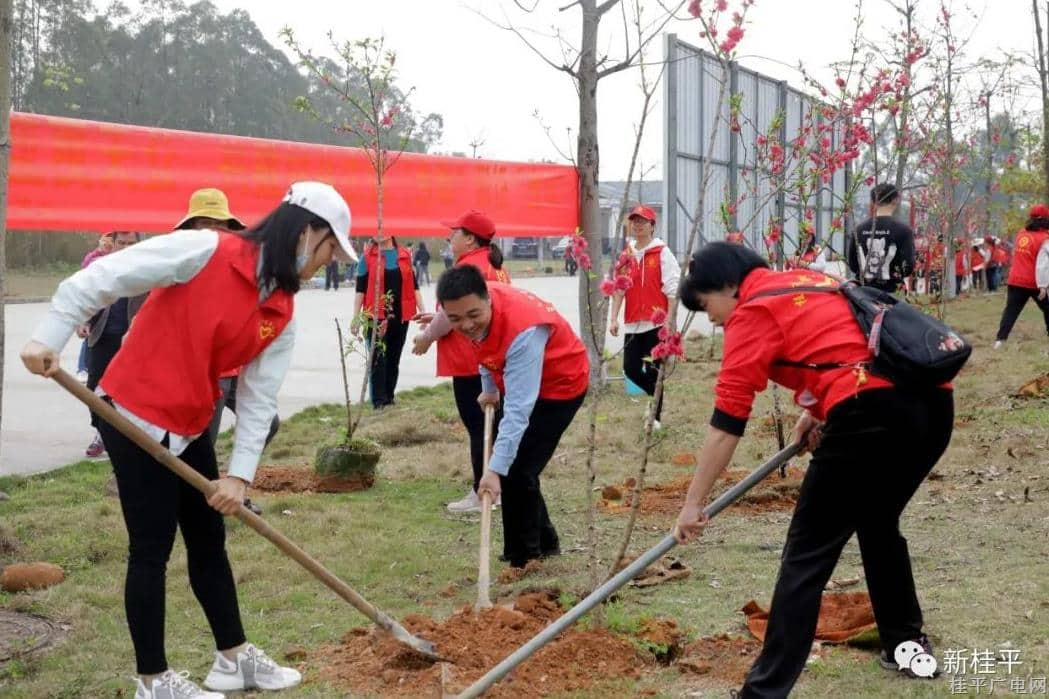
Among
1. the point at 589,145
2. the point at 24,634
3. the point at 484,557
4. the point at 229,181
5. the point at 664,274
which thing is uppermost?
the point at 589,145

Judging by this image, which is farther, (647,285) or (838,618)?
(647,285)

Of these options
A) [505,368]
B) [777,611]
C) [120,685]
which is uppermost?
[505,368]

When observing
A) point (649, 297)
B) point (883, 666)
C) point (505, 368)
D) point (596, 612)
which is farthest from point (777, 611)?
point (649, 297)

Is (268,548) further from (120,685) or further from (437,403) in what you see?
(437,403)

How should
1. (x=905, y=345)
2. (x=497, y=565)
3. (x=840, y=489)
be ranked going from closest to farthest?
(x=905, y=345), (x=840, y=489), (x=497, y=565)

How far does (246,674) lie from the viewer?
13.0ft

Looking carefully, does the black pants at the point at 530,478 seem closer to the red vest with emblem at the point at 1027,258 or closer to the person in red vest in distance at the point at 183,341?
the person in red vest in distance at the point at 183,341

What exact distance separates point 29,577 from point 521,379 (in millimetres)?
2380

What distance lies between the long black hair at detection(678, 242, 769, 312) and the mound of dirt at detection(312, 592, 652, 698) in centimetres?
137

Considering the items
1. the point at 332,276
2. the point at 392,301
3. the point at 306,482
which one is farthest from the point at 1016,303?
the point at 332,276

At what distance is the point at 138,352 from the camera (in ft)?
11.5

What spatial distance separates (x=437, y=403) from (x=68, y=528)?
198 inches

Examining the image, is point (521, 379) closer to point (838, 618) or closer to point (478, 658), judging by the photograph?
point (478, 658)

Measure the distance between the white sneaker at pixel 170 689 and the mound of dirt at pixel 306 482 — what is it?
3337 mm
